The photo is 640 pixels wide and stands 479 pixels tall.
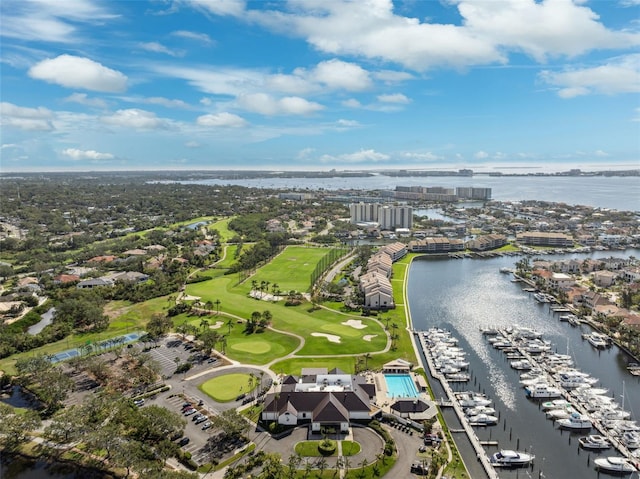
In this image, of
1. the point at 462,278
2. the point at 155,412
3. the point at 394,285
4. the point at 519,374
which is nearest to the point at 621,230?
the point at 462,278

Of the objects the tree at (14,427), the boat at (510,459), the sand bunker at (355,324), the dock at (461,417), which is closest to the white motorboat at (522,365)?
the dock at (461,417)

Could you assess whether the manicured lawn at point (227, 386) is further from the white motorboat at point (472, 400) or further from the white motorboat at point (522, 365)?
the white motorboat at point (522, 365)

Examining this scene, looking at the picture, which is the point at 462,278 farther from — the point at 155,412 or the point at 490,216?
the point at 490,216

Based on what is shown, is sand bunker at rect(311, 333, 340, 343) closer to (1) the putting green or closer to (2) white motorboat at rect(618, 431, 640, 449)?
(1) the putting green

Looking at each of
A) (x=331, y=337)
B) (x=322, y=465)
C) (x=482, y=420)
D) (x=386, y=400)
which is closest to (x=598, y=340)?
(x=482, y=420)

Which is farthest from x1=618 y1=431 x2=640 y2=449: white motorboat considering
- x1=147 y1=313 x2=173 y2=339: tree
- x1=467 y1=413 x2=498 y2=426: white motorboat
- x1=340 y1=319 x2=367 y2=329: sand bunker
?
x1=147 y1=313 x2=173 y2=339: tree

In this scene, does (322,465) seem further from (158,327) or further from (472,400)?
(158,327)

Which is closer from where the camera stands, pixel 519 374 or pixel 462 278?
pixel 519 374
